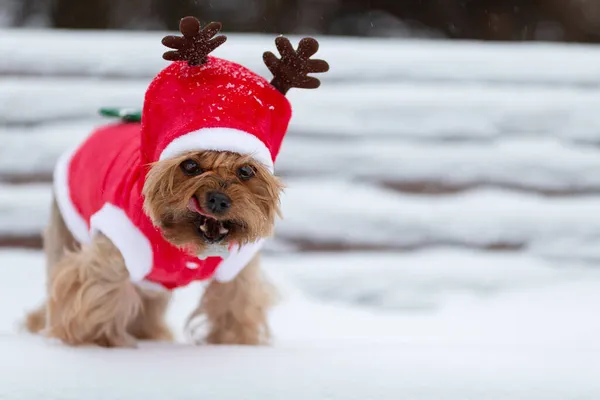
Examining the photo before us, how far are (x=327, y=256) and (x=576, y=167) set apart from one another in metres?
0.70

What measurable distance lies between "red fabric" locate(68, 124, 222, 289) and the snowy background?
1.48 feet

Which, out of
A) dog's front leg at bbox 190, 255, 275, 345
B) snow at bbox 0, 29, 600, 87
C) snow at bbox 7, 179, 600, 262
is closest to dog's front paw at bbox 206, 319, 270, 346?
dog's front leg at bbox 190, 255, 275, 345


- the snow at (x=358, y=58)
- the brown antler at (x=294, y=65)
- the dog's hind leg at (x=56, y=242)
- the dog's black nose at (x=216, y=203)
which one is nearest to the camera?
the dog's black nose at (x=216, y=203)

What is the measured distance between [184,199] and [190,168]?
4 centimetres

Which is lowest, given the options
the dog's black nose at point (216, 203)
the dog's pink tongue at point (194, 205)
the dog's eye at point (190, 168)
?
the dog's pink tongue at point (194, 205)

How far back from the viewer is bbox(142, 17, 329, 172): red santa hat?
3.13 feet

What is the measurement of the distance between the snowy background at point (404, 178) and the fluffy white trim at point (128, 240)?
0.56 metres

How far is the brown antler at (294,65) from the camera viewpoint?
3.41 ft

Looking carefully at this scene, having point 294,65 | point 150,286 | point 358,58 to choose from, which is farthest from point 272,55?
point 358,58

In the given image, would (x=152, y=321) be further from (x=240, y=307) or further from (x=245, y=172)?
(x=245, y=172)

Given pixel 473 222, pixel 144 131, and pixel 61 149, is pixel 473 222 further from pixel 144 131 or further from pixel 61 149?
pixel 144 131

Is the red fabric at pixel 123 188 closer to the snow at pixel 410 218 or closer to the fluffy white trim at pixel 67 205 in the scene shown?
the fluffy white trim at pixel 67 205

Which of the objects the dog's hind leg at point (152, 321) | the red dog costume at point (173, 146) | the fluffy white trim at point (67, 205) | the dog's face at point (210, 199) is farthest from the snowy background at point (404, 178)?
the dog's face at point (210, 199)

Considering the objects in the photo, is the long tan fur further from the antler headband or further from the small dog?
the antler headband
